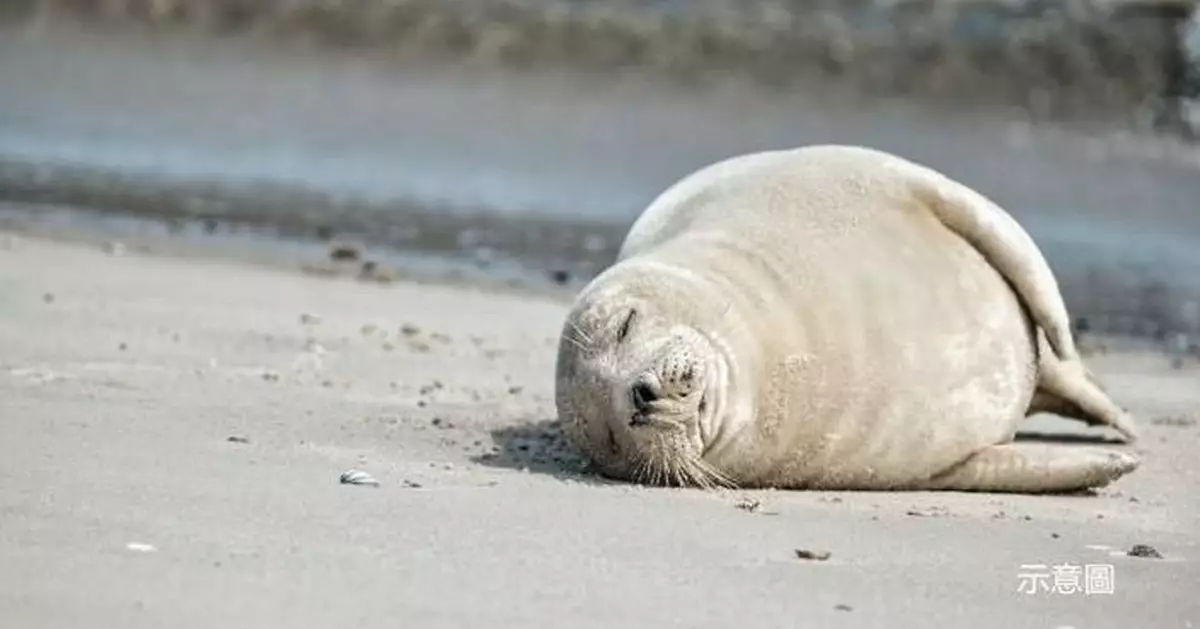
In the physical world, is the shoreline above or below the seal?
below

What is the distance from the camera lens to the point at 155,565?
136 inches

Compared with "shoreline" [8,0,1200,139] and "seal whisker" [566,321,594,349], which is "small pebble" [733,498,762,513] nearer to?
"seal whisker" [566,321,594,349]

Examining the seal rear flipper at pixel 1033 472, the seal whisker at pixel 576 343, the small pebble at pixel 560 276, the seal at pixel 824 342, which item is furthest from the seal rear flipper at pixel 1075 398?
the small pebble at pixel 560 276

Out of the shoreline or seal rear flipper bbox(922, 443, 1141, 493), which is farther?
the shoreline

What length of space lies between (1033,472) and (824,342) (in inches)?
22.3

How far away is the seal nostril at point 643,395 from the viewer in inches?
176

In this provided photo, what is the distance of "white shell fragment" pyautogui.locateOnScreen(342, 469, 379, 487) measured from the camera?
4.37 meters

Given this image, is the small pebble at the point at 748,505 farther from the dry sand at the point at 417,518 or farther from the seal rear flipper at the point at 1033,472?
the seal rear flipper at the point at 1033,472

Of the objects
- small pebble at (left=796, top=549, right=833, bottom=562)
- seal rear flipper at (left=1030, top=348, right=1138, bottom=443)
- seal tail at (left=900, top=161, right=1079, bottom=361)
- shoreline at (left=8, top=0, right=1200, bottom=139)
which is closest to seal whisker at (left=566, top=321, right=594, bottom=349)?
small pebble at (left=796, top=549, right=833, bottom=562)

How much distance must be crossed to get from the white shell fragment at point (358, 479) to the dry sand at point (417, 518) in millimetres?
43

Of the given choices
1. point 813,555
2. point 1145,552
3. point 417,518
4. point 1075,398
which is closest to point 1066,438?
point 1075,398

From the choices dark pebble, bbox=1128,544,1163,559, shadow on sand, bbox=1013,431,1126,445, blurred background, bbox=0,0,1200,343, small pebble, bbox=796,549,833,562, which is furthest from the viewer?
blurred background, bbox=0,0,1200,343

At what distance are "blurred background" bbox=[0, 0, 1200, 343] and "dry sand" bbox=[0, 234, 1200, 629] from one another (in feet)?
8.85

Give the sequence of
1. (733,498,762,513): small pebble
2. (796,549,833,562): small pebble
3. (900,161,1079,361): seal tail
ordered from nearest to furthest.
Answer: (796,549,833,562): small pebble < (733,498,762,513): small pebble < (900,161,1079,361): seal tail
